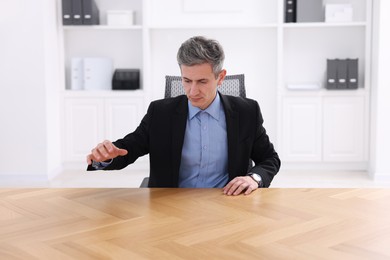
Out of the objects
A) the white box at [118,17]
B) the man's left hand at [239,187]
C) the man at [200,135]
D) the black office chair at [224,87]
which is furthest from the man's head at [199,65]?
the white box at [118,17]

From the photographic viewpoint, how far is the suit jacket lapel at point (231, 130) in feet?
8.73

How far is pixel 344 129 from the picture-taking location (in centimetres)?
602

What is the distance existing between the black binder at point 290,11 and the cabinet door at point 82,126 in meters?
1.91

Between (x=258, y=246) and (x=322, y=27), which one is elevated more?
(x=322, y=27)

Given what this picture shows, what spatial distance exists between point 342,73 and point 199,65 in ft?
11.7

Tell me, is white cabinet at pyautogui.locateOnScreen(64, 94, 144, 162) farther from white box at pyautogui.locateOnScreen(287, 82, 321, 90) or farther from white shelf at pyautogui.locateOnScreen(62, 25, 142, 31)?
white box at pyautogui.locateOnScreen(287, 82, 321, 90)

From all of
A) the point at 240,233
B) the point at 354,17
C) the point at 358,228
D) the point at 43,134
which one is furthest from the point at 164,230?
the point at 354,17

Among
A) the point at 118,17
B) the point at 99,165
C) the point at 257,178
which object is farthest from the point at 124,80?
the point at 257,178

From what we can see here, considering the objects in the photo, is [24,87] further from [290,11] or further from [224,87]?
[224,87]

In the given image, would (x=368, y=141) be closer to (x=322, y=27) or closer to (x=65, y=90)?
(x=322, y=27)

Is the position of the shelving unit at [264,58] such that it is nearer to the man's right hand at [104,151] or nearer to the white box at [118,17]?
the white box at [118,17]

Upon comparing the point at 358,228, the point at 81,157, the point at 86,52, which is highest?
the point at 86,52

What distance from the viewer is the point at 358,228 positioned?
1.83 m

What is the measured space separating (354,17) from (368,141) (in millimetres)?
1187
